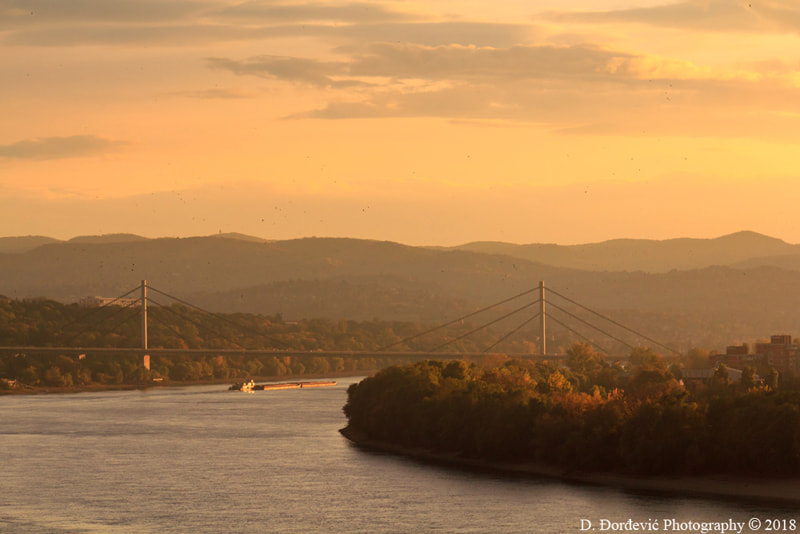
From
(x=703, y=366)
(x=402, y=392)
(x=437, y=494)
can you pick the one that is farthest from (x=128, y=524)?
(x=703, y=366)

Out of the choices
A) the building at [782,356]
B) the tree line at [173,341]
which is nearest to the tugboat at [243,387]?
the tree line at [173,341]

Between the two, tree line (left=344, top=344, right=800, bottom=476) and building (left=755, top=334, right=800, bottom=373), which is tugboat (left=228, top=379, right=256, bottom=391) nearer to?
building (left=755, top=334, right=800, bottom=373)

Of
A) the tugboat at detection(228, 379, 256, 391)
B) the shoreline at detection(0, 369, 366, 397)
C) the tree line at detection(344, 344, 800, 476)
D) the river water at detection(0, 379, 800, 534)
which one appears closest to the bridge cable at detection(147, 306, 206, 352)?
the shoreline at detection(0, 369, 366, 397)

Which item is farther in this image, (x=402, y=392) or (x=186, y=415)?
(x=186, y=415)

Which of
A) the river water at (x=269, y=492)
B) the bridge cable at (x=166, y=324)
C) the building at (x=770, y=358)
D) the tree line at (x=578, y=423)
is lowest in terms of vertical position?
the river water at (x=269, y=492)

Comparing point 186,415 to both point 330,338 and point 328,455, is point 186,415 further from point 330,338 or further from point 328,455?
point 330,338

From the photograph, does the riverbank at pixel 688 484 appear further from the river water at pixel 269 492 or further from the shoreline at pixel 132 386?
the shoreline at pixel 132 386

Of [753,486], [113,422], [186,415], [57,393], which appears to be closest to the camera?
[753,486]

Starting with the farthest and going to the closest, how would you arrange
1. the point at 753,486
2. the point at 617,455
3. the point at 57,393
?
the point at 57,393
the point at 617,455
the point at 753,486
